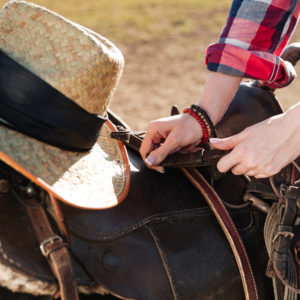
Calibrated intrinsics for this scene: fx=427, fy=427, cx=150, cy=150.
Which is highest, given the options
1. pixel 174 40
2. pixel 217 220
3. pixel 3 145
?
pixel 3 145

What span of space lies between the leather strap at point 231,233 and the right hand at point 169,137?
11 cm

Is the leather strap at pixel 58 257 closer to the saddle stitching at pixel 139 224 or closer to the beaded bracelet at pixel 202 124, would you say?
the saddle stitching at pixel 139 224

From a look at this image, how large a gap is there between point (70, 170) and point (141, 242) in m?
0.26

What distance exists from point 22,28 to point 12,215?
0.44 m

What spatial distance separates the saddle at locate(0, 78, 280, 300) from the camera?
98 cm

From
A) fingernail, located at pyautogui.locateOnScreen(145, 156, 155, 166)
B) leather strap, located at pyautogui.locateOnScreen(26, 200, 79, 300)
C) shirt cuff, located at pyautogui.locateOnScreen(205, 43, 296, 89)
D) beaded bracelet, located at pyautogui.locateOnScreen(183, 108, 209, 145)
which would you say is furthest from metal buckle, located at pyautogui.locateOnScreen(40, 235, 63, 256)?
shirt cuff, located at pyautogui.locateOnScreen(205, 43, 296, 89)

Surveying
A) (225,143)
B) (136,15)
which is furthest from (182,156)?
(136,15)

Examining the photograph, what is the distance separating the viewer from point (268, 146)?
104 centimetres

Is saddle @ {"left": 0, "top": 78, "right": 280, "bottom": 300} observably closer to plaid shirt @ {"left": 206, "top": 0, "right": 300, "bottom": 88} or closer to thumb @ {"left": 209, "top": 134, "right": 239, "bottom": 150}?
thumb @ {"left": 209, "top": 134, "right": 239, "bottom": 150}

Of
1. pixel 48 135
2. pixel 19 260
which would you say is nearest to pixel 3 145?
pixel 48 135

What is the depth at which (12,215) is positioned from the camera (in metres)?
1.00

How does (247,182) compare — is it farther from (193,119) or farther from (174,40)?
(174,40)

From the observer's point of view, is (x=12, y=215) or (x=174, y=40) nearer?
(x=12, y=215)

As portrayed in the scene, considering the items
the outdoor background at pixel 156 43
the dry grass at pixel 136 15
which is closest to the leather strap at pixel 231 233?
the outdoor background at pixel 156 43
